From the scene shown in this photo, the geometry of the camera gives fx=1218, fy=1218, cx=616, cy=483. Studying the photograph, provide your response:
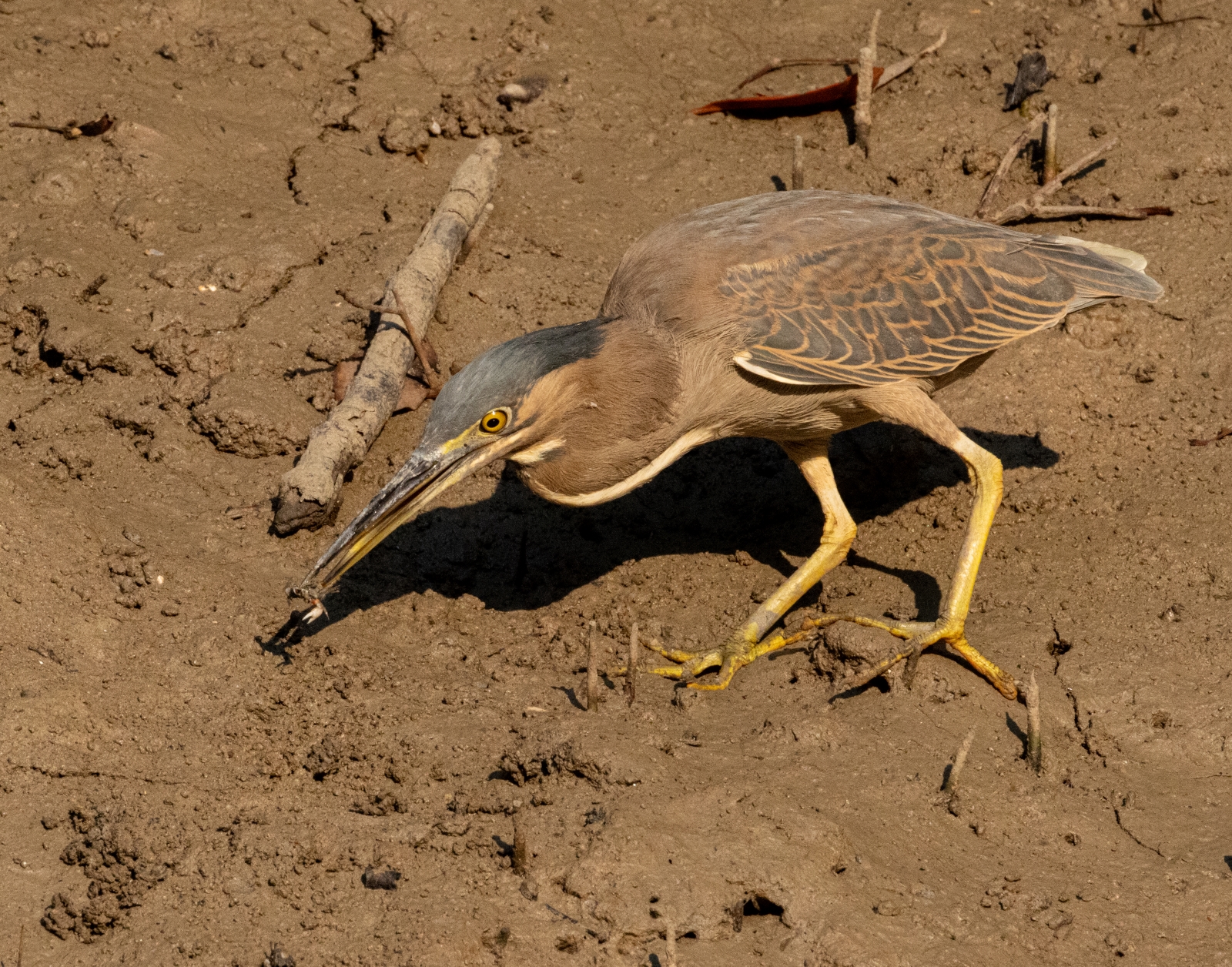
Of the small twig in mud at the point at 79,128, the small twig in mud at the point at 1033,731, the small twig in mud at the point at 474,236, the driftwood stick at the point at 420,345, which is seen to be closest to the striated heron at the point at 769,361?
the small twig in mud at the point at 1033,731

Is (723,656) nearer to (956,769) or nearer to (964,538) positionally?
(964,538)

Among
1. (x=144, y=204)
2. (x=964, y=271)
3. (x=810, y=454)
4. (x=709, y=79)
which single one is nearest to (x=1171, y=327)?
(x=964, y=271)

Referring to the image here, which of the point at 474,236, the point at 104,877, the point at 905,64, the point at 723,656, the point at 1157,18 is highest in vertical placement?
the point at 1157,18

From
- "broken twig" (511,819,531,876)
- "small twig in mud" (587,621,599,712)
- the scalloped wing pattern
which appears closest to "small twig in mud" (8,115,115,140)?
the scalloped wing pattern

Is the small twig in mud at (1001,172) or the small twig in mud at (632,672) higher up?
the small twig in mud at (1001,172)

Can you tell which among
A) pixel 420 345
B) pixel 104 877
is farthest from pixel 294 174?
pixel 104 877

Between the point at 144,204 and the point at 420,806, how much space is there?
13.4ft

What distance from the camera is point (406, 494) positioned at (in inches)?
172

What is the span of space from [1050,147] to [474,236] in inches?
127

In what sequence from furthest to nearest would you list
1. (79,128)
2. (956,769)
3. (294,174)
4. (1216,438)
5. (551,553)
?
1. (294,174)
2. (79,128)
3. (551,553)
4. (1216,438)
5. (956,769)

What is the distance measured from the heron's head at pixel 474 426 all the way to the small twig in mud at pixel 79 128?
3.61 meters

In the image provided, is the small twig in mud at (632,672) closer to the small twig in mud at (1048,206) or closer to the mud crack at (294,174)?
the small twig in mud at (1048,206)

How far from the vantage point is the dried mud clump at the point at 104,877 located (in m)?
3.70

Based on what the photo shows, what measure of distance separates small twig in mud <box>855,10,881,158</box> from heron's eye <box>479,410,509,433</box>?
3781 millimetres
